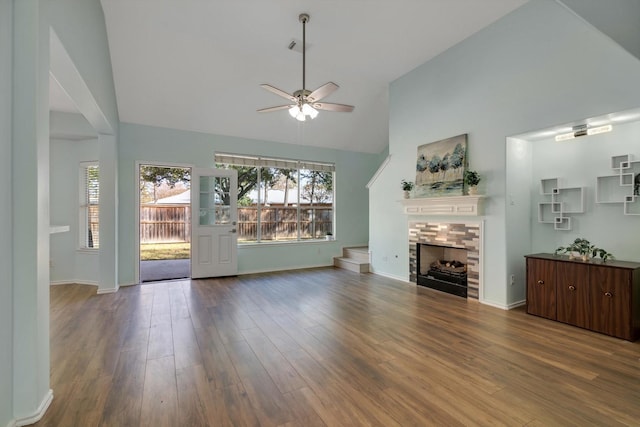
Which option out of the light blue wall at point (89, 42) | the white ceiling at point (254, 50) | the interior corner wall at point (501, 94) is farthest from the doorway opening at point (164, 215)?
the interior corner wall at point (501, 94)

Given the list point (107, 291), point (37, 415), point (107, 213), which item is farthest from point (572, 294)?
point (107, 213)

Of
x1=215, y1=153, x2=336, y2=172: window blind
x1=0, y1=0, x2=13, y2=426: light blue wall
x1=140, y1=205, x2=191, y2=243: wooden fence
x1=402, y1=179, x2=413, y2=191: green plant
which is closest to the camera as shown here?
x1=0, y1=0, x2=13, y2=426: light blue wall

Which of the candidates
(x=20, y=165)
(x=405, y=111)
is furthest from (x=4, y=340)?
(x=405, y=111)

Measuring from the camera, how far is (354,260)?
6.81m

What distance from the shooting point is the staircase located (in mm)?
6301

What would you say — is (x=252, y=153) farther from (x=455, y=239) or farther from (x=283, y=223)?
(x=455, y=239)

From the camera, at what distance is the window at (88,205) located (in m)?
5.47

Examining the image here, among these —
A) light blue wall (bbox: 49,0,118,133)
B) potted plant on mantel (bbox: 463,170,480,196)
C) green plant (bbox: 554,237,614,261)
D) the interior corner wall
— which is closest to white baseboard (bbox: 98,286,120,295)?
light blue wall (bbox: 49,0,118,133)

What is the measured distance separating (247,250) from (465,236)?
13.7 ft

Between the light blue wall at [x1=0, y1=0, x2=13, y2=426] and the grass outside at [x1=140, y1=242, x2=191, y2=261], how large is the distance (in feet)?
22.4

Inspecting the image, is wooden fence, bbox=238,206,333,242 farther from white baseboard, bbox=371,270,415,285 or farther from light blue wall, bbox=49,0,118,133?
light blue wall, bbox=49,0,118,133

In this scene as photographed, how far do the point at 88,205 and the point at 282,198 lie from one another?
368cm

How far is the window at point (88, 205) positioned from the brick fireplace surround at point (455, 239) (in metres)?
5.80

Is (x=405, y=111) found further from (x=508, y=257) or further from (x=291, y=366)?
(x=291, y=366)
